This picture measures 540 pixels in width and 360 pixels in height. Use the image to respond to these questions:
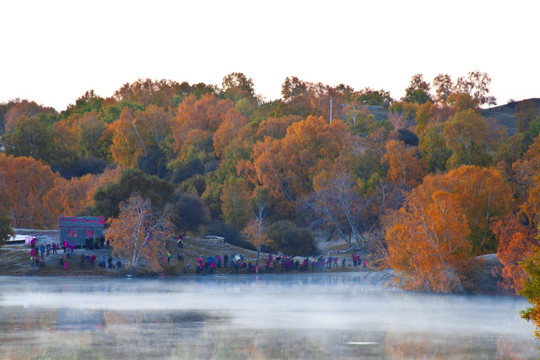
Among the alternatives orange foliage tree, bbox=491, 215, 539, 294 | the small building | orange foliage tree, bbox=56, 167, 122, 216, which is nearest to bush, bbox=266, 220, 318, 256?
the small building

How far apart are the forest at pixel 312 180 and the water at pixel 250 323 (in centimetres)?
557

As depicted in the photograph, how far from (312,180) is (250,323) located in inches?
2329

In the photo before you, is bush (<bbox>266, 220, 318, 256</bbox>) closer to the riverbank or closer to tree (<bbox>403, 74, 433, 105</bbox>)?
the riverbank

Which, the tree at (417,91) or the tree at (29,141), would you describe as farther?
the tree at (417,91)

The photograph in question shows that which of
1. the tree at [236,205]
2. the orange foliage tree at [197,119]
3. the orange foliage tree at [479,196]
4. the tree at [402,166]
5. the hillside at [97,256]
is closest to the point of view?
the orange foliage tree at [479,196]

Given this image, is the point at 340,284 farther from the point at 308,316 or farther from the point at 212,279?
the point at 308,316

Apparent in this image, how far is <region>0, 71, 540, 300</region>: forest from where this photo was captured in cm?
5497

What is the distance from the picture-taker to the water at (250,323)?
2723cm

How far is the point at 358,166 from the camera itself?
92.4m

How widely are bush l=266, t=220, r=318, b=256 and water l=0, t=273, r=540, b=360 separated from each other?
75.3 ft

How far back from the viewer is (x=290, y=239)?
79.8 m

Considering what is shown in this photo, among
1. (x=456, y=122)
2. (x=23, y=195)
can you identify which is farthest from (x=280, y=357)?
(x=23, y=195)

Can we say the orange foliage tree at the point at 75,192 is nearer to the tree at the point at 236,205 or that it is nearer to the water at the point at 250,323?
the tree at the point at 236,205

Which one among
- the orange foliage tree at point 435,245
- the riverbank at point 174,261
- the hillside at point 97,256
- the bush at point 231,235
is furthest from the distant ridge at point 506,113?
the orange foliage tree at point 435,245
